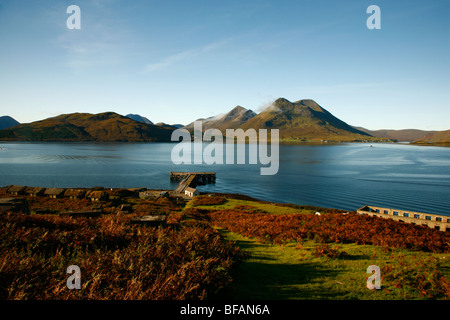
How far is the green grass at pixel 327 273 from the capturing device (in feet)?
25.3

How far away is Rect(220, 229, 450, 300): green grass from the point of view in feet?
25.3

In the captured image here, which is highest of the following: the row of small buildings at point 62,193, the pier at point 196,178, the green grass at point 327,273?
the green grass at point 327,273

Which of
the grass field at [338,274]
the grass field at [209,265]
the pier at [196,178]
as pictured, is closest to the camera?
the grass field at [209,265]

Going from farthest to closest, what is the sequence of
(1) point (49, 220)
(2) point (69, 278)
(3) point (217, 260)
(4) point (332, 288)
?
(1) point (49, 220)
(3) point (217, 260)
(4) point (332, 288)
(2) point (69, 278)

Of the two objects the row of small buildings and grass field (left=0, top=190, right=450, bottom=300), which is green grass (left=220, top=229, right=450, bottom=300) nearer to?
grass field (left=0, top=190, right=450, bottom=300)

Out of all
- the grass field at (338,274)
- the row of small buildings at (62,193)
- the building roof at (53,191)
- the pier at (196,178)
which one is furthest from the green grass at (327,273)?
the pier at (196,178)

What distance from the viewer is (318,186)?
8006 centimetres

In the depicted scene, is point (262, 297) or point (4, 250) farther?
point (4, 250)

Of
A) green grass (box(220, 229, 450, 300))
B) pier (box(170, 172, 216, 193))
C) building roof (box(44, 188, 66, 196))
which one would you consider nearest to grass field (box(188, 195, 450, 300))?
green grass (box(220, 229, 450, 300))

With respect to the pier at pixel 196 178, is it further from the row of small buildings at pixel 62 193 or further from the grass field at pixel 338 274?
the grass field at pixel 338 274

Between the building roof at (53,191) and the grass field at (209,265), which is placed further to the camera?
the building roof at (53,191)

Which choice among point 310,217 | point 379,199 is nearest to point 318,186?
point 379,199

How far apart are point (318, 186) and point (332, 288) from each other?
251ft
